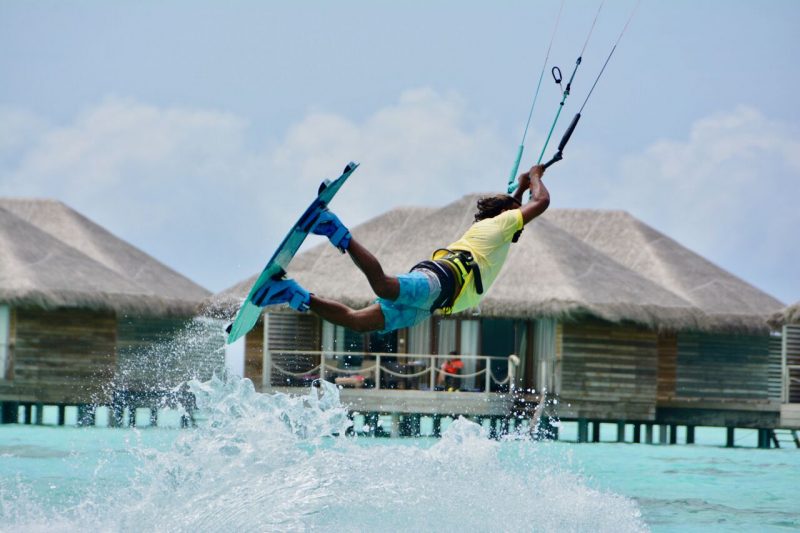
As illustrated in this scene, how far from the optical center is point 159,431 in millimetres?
29453

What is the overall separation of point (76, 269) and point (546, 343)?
9.46 meters

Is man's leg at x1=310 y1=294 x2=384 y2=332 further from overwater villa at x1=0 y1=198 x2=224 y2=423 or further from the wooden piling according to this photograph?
the wooden piling

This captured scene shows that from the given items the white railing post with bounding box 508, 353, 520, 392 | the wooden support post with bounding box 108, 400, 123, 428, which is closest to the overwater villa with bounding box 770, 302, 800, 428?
the white railing post with bounding box 508, 353, 520, 392

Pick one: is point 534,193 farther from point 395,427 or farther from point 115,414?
point 115,414

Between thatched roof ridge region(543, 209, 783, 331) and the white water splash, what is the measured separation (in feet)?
56.0

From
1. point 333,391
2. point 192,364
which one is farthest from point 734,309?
point 333,391

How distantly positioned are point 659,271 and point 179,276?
10916 mm

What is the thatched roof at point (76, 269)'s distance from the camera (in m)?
28.4

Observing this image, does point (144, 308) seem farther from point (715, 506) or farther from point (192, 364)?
point (715, 506)

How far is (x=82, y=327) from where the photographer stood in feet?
96.8

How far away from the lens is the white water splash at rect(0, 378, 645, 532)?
412 inches

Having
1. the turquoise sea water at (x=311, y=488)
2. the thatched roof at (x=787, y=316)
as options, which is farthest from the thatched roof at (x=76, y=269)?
the turquoise sea water at (x=311, y=488)

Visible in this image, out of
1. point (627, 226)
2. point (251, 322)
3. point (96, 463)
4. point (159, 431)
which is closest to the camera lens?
point (251, 322)

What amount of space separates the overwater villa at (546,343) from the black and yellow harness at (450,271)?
14610 millimetres
